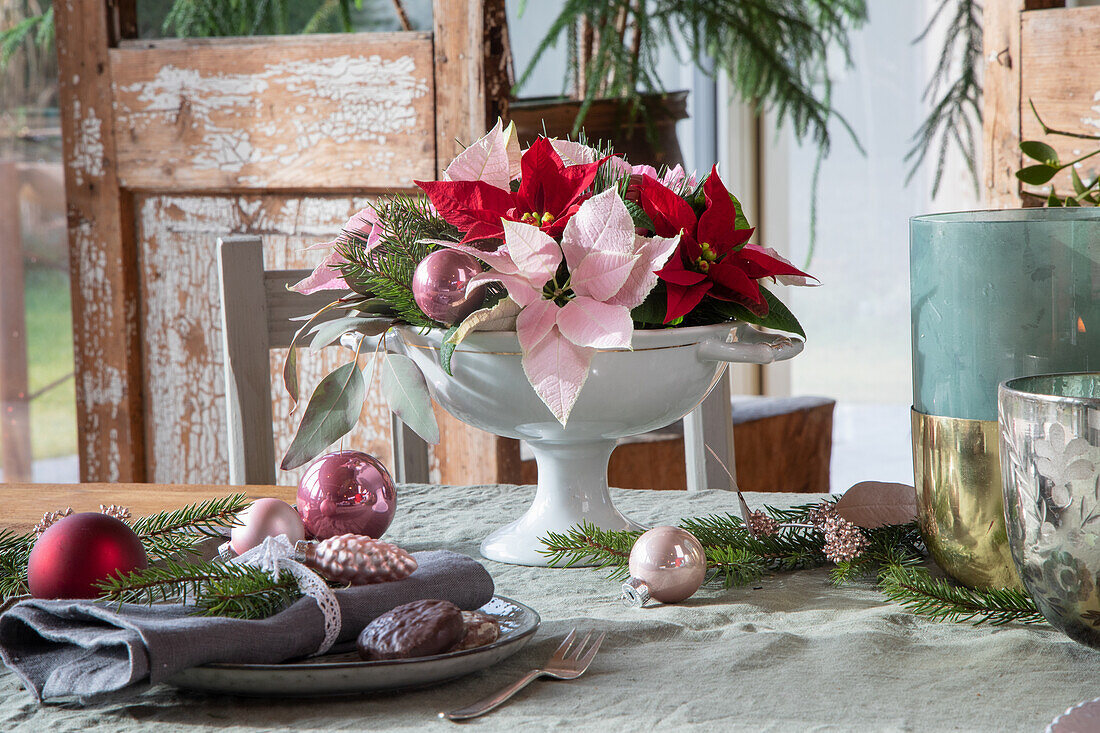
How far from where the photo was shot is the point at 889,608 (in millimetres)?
575

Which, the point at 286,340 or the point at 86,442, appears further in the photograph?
the point at 86,442

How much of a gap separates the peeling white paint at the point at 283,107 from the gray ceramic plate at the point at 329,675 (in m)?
1.37

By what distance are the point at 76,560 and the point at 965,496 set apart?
1.50 feet

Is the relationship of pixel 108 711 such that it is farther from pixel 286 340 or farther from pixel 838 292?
pixel 838 292

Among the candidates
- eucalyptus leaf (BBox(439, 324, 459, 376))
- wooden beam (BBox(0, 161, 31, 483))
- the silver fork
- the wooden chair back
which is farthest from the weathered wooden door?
the silver fork

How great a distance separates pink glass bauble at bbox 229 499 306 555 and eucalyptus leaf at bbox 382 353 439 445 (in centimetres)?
9

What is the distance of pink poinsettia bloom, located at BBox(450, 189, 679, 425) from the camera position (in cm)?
56

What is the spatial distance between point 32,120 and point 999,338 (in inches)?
98.0

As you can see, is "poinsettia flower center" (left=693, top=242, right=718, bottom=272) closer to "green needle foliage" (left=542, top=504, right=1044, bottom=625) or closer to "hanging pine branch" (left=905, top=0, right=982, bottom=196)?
"green needle foliage" (left=542, top=504, right=1044, bottom=625)

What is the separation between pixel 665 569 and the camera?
1.89 feet

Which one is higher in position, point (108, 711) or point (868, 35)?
point (868, 35)

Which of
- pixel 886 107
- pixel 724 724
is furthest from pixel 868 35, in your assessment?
pixel 724 724

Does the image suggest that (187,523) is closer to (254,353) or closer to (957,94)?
(254,353)

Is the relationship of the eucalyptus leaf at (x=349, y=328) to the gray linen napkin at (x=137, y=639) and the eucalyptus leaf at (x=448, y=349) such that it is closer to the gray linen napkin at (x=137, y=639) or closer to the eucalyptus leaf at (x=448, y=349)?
the eucalyptus leaf at (x=448, y=349)
